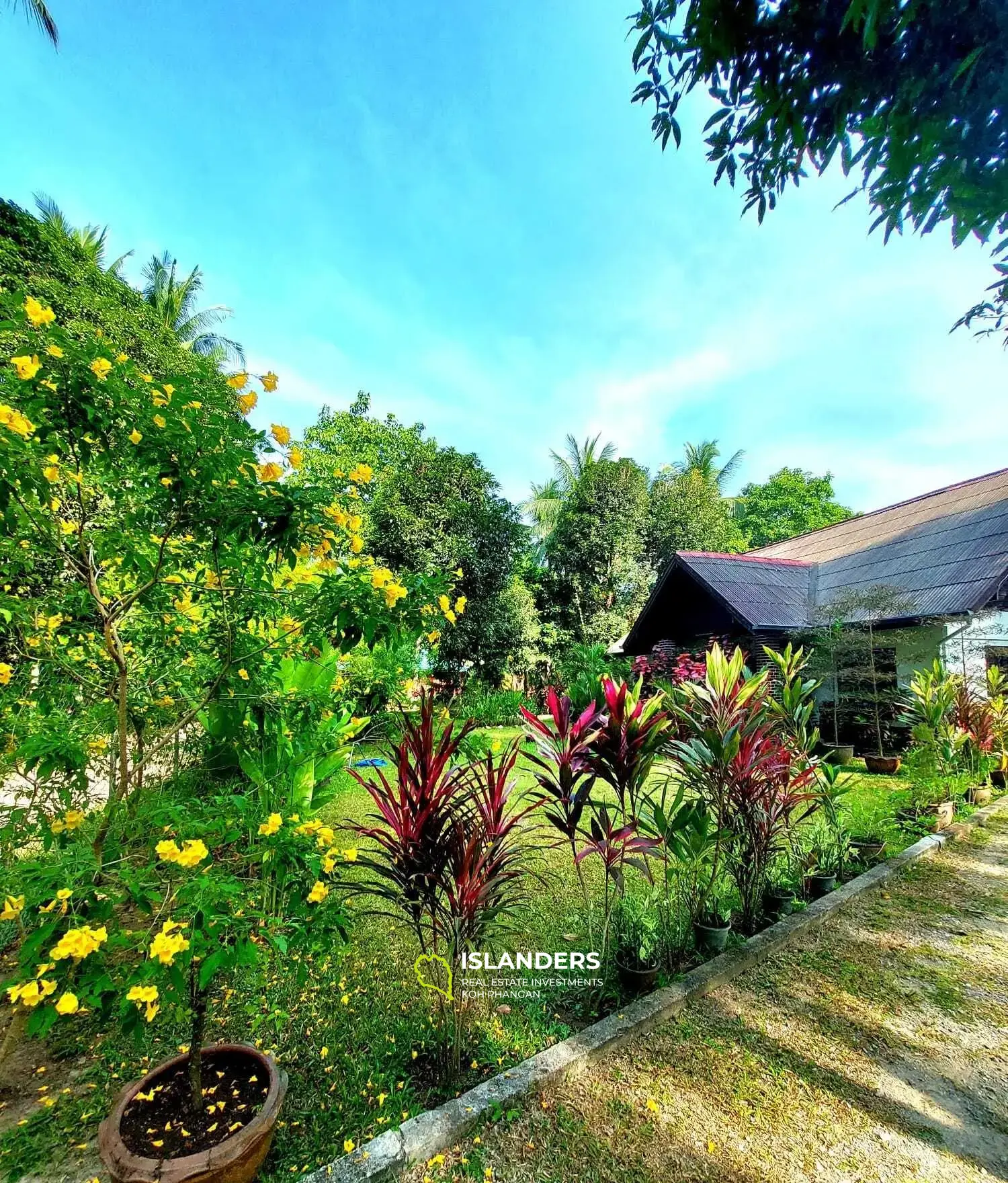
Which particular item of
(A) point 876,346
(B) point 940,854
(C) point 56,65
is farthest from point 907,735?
(C) point 56,65

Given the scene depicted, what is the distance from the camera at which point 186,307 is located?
67.2 feet

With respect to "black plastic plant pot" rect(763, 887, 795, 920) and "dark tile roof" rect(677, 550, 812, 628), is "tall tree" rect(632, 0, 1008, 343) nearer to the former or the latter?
"black plastic plant pot" rect(763, 887, 795, 920)

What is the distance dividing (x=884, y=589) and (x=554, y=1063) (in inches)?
323

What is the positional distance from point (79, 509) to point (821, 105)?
2890 mm

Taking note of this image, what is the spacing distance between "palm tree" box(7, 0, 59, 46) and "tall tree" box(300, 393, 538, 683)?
10.5m

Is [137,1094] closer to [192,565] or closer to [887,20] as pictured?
[192,565]

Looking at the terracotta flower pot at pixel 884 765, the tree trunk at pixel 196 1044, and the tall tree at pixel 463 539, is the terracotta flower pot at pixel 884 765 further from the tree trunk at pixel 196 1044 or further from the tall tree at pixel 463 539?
the tree trunk at pixel 196 1044

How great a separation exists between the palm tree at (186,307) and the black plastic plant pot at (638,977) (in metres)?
22.8

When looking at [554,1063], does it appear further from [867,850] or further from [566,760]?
[867,850]

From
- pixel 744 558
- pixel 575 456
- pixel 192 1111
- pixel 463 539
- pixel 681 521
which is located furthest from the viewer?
pixel 575 456

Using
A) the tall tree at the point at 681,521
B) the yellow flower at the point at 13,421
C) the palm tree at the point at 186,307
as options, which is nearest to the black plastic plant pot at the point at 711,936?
the yellow flower at the point at 13,421

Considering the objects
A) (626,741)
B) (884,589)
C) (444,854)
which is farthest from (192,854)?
(884,589)

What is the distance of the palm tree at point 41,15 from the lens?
10.2 meters

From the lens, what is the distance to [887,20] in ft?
5.11
